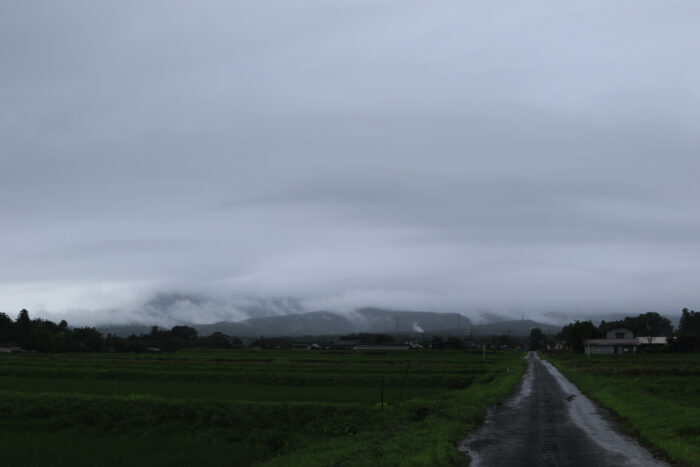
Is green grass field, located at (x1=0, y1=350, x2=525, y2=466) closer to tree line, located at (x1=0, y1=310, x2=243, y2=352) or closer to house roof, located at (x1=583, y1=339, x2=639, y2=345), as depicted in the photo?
house roof, located at (x1=583, y1=339, x2=639, y2=345)

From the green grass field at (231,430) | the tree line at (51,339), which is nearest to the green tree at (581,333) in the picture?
the tree line at (51,339)

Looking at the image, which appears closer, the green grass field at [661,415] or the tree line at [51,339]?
the green grass field at [661,415]

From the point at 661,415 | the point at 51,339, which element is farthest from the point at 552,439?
the point at 51,339

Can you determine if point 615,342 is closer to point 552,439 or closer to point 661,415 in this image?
point 661,415

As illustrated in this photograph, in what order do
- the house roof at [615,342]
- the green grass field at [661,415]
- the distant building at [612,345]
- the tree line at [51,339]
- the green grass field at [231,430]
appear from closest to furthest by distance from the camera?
the green grass field at [661,415] → the green grass field at [231,430] → the distant building at [612,345] → the house roof at [615,342] → the tree line at [51,339]

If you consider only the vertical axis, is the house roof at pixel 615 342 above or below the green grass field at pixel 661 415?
below

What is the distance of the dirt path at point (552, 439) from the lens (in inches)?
666

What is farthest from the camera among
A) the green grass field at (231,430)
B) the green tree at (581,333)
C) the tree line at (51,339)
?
the green tree at (581,333)

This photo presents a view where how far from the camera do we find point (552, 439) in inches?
805

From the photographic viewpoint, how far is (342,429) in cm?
2494

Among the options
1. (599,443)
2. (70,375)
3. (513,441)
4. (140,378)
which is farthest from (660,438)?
(70,375)

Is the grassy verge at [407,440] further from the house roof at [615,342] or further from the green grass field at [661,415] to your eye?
the house roof at [615,342]

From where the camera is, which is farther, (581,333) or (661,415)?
(581,333)

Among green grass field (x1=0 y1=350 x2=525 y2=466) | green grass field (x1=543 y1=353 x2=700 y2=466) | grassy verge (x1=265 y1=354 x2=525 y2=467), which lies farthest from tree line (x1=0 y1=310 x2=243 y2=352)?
grassy verge (x1=265 y1=354 x2=525 y2=467)
